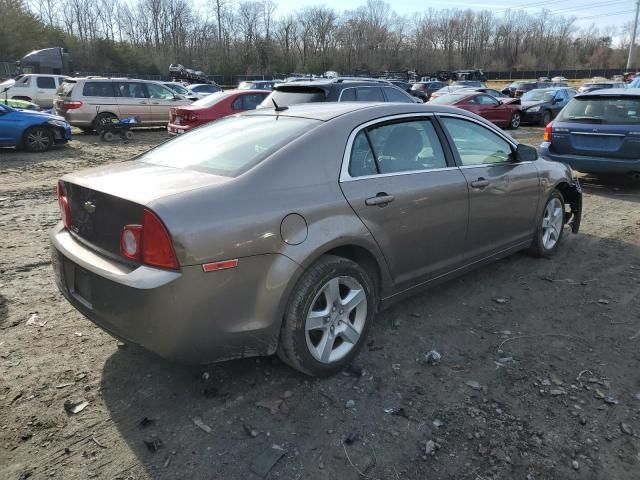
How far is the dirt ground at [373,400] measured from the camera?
8.32 feet

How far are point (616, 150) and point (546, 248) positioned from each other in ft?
12.3

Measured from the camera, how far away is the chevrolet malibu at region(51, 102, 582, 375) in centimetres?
259

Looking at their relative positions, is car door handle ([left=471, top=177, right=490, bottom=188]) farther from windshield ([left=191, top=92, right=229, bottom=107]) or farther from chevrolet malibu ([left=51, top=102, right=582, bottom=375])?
windshield ([left=191, top=92, right=229, bottom=107])

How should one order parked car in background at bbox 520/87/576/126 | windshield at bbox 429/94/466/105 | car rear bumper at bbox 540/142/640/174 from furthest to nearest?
parked car in background at bbox 520/87/576/126 → windshield at bbox 429/94/466/105 → car rear bumper at bbox 540/142/640/174

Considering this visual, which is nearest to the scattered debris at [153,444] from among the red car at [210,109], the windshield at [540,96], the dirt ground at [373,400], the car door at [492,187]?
the dirt ground at [373,400]

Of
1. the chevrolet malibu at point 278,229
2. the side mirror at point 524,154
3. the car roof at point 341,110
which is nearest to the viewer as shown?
the chevrolet malibu at point 278,229

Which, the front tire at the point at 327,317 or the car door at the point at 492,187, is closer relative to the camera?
the front tire at the point at 327,317

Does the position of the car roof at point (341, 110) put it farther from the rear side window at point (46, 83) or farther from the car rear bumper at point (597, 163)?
the rear side window at point (46, 83)

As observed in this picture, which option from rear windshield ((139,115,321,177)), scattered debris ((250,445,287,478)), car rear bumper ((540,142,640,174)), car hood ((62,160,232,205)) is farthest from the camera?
car rear bumper ((540,142,640,174))

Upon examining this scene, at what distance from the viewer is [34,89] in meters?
22.1

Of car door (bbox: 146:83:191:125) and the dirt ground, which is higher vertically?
car door (bbox: 146:83:191:125)

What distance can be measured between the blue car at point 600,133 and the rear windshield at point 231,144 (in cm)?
651

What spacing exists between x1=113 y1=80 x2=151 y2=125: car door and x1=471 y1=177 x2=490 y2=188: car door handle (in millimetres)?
14919

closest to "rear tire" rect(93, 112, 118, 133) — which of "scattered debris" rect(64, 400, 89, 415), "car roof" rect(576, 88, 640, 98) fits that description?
"car roof" rect(576, 88, 640, 98)
